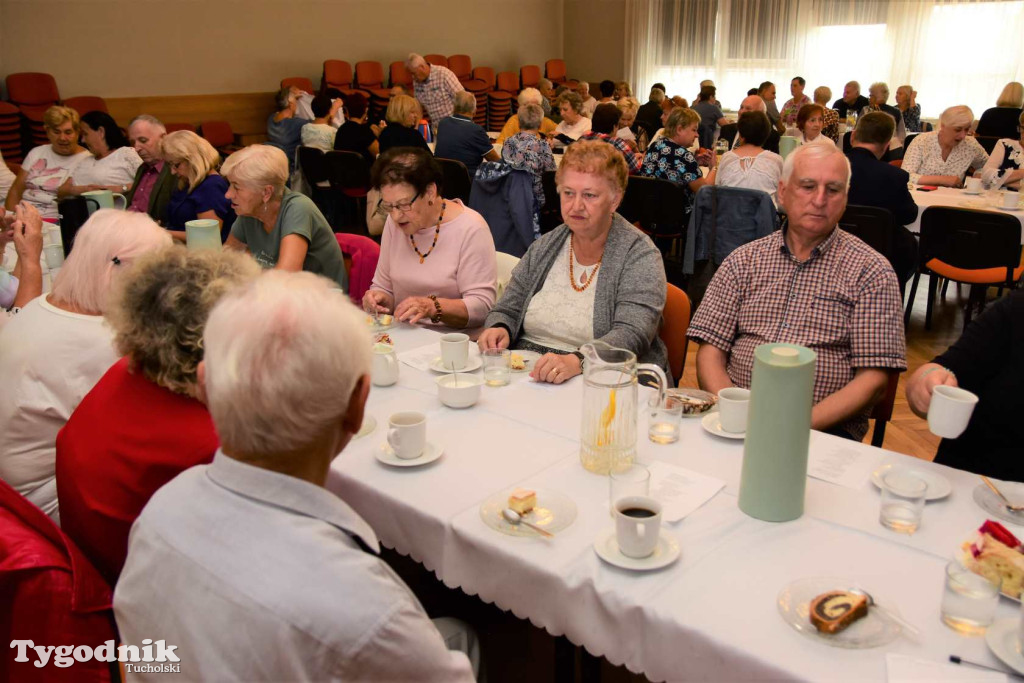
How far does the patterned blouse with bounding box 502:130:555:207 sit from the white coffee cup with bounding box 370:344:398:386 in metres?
3.33

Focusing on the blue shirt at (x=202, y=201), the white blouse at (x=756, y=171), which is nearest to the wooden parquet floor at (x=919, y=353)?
the white blouse at (x=756, y=171)

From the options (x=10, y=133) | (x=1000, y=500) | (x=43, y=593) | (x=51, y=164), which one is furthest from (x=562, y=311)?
(x=10, y=133)

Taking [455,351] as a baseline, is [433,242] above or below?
above

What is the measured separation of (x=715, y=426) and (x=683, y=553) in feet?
1.72

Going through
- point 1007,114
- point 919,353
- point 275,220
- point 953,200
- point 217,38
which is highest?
point 217,38

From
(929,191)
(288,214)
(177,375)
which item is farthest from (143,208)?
(929,191)

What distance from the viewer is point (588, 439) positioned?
64.3 inches

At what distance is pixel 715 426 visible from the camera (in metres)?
1.81

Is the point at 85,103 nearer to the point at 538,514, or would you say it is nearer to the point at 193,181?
the point at 193,181

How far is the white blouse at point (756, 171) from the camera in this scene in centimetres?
504

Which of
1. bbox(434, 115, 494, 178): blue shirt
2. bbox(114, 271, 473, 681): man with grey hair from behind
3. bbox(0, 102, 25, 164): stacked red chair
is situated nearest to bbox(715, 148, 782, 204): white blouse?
bbox(434, 115, 494, 178): blue shirt

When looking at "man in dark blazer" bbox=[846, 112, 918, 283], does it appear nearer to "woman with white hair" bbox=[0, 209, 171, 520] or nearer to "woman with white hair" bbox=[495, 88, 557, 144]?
"woman with white hair" bbox=[495, 88, 557, 144]

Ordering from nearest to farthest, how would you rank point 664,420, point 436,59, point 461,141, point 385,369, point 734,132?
1. point 664,420
2. point 385,369
3. point 461,141
4. point 734,132
5. point 436,59

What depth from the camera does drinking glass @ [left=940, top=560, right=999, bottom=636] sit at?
1135mm
